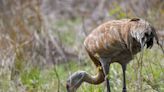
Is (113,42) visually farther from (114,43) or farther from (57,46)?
(57,46)

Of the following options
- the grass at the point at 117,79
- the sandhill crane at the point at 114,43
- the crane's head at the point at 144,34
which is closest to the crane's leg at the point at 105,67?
the sandhill crane at the point at 114,43

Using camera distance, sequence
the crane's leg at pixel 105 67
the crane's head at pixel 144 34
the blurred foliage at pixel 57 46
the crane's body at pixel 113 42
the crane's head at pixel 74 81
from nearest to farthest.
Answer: the crane's head at pixel 144 34
the crane's body at pixel 113 42
the crane's leg at pixel 105 67
the crane's head at pixel 74 81
the blurred foliage at pixel 57 46

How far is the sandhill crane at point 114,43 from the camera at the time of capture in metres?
6.59

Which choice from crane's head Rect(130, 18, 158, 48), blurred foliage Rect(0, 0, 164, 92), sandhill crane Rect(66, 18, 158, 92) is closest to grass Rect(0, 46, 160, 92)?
blurred foliage Rect(0, 0, 164, 92)

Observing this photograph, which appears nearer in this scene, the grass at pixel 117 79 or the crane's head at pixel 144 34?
the crane's head at pixel 144 34

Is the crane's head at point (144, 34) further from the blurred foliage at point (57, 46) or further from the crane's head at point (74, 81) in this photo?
the crane's head at point (74, 81)

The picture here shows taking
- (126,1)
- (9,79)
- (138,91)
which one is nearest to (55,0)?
(126,1)

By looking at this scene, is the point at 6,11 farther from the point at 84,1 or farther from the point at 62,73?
the point at 84,1

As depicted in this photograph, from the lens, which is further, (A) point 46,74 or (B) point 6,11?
(B) point 6,11

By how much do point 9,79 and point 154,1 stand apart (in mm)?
4871

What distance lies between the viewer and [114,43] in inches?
279

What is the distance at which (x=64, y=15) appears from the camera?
640 inches

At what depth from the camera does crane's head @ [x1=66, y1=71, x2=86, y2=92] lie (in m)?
7.74

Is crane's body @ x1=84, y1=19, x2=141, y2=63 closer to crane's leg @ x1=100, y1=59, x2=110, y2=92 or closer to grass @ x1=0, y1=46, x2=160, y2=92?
crane's leg @ x1=100, y1=59, x2=110, y2=92
